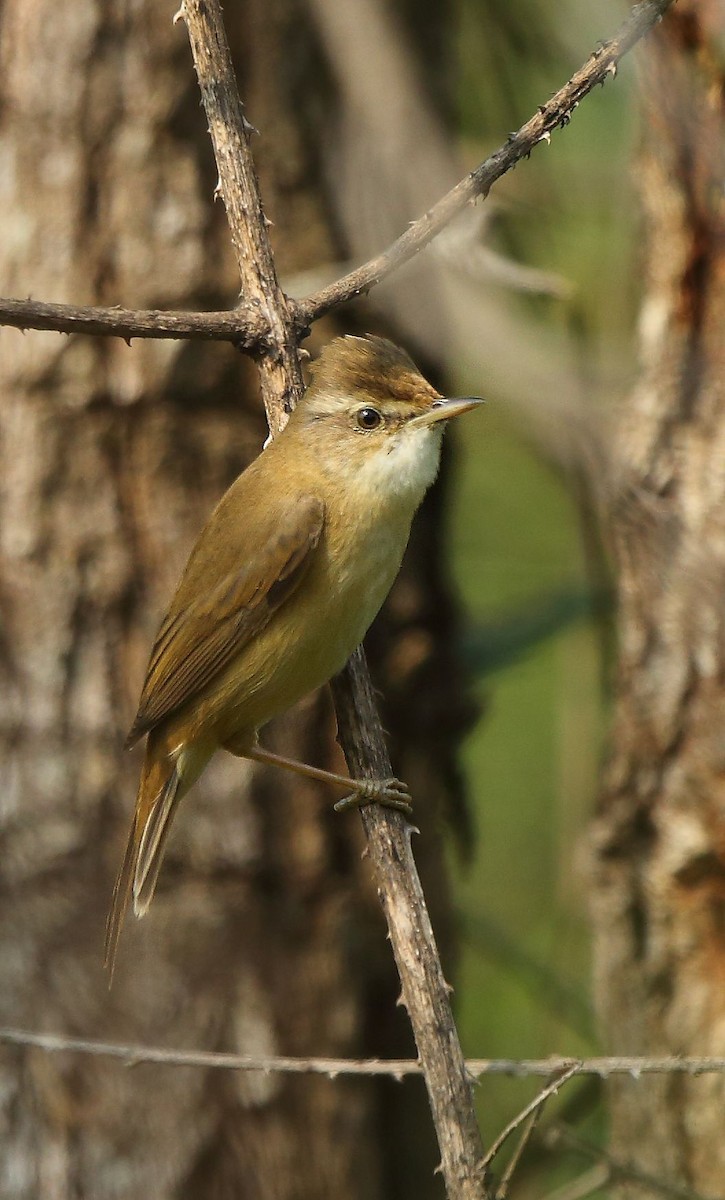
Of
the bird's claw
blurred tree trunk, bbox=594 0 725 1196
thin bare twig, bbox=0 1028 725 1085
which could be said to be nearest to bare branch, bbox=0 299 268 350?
the bird's claw

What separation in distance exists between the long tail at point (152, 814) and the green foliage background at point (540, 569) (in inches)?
53.0

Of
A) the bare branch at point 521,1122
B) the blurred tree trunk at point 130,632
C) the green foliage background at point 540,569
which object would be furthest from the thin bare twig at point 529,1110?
the blurred tree trunk at point 130,632

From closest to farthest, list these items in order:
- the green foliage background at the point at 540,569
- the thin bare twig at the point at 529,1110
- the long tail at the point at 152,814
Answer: the thin bare twig at the point at 529,1110 < the long tail at the point at 152,814 < the green foliage background at the point at 540,569

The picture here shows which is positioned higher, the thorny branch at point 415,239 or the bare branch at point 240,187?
the bare branch at point 240,187

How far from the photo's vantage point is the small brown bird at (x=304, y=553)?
3.14 m

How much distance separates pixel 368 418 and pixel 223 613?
592 mm

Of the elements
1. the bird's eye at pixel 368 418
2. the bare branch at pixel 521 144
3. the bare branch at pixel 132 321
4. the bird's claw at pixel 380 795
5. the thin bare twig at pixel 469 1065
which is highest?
the bird's eye at pixel 368 418

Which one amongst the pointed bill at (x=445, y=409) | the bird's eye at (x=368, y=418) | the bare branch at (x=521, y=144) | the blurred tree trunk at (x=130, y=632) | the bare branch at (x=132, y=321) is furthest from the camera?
the blurred tree trunk at (x=130, y=632)

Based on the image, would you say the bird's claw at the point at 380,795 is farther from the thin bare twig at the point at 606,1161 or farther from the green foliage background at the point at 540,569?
the green foliage background at the point at 540,569

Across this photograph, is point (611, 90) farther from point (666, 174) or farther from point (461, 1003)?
point (461, 1003)

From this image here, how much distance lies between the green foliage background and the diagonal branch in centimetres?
112

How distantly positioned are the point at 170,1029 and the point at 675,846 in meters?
1.72

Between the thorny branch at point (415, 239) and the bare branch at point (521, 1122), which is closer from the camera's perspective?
the bare branch at point (521, 1122)

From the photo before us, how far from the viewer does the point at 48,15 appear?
4.05 metres
